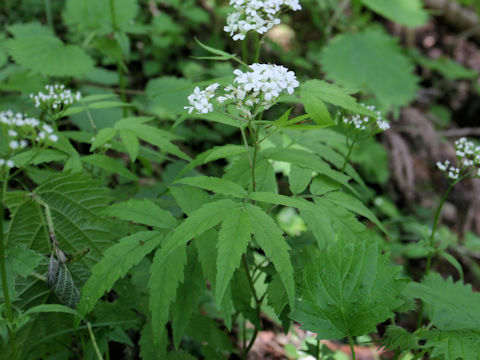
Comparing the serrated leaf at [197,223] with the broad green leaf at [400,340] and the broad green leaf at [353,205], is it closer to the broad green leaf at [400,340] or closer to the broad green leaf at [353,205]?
the broad green leaf at [353,205]

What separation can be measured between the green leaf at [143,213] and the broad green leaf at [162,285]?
0.49 feet

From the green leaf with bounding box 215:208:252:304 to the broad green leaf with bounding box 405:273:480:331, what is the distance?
75cm

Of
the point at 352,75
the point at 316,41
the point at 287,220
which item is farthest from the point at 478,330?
the point at 316,41

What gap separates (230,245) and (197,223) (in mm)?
124

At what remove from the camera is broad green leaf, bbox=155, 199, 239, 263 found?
1181 mm

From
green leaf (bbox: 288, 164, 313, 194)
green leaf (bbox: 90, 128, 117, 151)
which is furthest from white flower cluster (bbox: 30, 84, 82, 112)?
green leaf (bbox: 288, 164, 313, 194)

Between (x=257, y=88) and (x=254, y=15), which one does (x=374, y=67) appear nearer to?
(x=254, y=15)

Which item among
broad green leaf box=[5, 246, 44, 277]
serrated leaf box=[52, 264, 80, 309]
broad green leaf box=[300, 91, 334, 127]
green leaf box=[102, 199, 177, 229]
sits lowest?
serrated leaf box=[52, 264, 80, 309]

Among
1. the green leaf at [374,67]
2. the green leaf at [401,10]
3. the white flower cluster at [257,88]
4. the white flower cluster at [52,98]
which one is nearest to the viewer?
the white flower cluster at [257,88]

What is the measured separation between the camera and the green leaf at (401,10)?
15.0ft

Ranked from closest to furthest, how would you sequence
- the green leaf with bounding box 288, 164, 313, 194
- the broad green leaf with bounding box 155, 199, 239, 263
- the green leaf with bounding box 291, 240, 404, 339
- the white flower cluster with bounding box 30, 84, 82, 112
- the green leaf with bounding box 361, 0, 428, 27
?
the broad green leaf with bounding box 155, 199, 239, 263
the green leaf with bounding box 291, 240, 404, 339
the green leaf with bounding box 288, 164, 313, 194
the white flower cluster with bounding box 30, 84, 82, 112
the green leaf with bounding box 361, 0, 428, 27

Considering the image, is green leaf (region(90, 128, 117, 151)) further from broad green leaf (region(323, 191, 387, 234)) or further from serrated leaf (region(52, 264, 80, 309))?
broad green leaf (region(323, 191, 387, 234))

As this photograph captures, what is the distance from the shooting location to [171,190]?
158cm

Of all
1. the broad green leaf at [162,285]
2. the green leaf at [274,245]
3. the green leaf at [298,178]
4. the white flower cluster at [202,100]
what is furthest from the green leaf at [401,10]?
the broad green leaf at [162,285]
